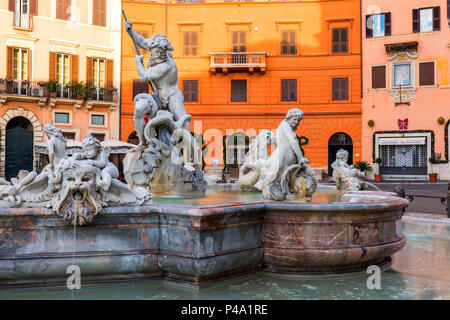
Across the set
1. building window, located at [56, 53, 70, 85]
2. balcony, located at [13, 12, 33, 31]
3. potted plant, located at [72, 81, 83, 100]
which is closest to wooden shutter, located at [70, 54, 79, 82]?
building window, located at [56, 53, 70, 85]

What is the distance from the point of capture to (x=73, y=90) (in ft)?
86.9

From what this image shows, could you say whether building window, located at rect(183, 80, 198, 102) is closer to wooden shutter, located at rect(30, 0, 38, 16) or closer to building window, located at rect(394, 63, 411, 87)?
wooden shutter, located at rect(30, 0, 38, 16)

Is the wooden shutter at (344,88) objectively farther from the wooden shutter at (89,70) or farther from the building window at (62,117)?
the building window at (62,117)

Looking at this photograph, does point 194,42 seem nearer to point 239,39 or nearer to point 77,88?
point 239,39

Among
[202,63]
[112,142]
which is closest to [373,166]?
[202,63]

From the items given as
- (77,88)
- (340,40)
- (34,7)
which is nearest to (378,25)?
(340,40)

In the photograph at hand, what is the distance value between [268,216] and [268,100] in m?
24.0

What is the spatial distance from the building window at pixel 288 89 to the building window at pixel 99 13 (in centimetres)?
1167

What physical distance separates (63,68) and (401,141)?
791 inches

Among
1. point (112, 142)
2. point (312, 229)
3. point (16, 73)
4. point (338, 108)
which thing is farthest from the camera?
point (338, 108)

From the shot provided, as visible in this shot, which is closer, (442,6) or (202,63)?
(442,6)

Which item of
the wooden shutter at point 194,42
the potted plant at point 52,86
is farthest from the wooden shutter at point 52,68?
the wooden shutter at point 194,42

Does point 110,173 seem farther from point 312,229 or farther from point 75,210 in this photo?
point 312,229

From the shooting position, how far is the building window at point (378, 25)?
2667 centimetres
